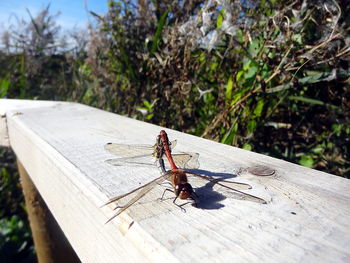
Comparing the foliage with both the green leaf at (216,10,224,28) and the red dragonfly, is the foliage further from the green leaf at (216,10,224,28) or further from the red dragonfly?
the red dragonfly

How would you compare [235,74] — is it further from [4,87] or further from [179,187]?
[4,87]

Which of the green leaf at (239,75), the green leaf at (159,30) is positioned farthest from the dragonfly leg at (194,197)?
the green leaf at (159,30)

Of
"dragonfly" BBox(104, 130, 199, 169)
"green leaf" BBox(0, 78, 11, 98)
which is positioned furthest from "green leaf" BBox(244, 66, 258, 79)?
"green leaf" BBox(0, 78, 11, 98)

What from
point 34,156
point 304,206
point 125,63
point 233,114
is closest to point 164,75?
point 125,63

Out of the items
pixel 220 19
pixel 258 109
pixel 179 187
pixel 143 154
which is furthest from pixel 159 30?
pixel 179 187

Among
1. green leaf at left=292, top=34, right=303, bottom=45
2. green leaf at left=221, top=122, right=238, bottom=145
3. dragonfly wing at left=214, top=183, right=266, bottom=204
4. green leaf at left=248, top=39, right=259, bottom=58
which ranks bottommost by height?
green leaf at left=221, top=122, right=238, bottom=145

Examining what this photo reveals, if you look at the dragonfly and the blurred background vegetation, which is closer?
the dragonfly
